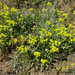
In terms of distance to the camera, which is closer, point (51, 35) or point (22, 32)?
point (51, 35)

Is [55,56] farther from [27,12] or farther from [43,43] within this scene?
[27,12]

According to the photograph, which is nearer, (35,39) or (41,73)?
(41,73)

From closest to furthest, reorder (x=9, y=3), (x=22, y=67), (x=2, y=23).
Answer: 1. (x=22, y=67)
2. (x=2, y=23)
3. (x=9, y=3)

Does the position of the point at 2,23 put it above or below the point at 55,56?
above

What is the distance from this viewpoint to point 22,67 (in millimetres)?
4082

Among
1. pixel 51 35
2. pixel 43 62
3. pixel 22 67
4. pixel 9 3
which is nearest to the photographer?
pixel 43 62

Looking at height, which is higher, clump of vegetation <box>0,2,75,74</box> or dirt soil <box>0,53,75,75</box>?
clump of vegetation <box>0,2,75,74</box>

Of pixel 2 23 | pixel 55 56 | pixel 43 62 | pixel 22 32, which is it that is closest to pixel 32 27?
pixel 22 32

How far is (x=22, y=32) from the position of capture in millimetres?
4855

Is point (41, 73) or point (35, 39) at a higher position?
point (35, 39)

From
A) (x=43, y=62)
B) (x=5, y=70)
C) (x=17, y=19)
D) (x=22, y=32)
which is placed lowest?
(x=5, y=70)

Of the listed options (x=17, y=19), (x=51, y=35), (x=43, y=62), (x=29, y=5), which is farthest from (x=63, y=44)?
(x=29, y=5)

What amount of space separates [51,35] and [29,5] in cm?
232

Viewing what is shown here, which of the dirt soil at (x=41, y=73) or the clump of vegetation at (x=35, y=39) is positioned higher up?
the clump of vegetation at (x=35, y=39)
